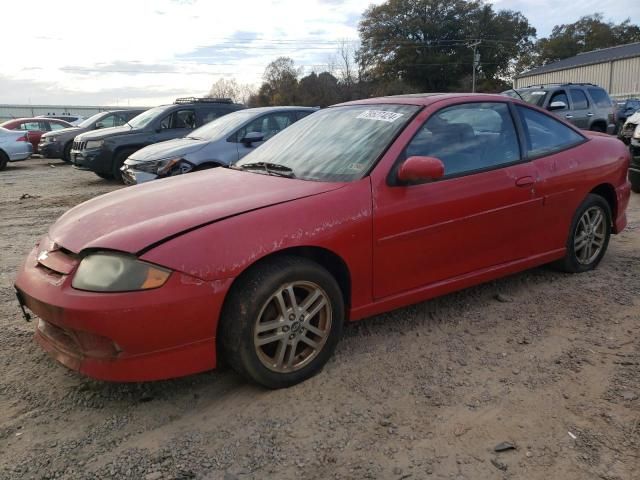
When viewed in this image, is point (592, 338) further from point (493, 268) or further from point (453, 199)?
point (453, 199)

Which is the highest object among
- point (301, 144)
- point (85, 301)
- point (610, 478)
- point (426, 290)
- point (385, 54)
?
point (385, 54)

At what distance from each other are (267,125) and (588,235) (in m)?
5.41

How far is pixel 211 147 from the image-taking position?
7.82 meters

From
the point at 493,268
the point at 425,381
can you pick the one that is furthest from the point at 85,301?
the point at 493,268

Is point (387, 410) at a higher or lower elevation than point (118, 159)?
lower

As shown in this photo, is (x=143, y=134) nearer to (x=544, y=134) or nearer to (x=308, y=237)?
(x=544, y=134)

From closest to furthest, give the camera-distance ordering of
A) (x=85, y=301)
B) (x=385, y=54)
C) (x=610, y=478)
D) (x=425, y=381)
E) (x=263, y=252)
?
(x=610, y=478), (x=85, y=301), (x=263, y=252), (x=425, y=381), (x=385, y=54)

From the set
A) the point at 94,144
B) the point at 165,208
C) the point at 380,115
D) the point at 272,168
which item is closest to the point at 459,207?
the point at 380,115

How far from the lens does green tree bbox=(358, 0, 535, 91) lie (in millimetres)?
67062

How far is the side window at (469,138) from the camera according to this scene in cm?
354

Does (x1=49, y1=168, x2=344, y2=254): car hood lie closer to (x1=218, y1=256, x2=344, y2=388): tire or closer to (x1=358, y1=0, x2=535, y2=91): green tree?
(x1=218, y1=256, x2=344, y2=388): tire

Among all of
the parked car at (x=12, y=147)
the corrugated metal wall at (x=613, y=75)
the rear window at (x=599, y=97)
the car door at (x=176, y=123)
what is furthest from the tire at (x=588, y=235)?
the corrugated metal wall at (x=613, y=75)

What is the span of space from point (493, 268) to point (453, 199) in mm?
690

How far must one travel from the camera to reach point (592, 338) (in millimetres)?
3426
